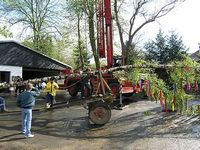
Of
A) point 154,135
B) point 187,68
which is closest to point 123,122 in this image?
point 154,135

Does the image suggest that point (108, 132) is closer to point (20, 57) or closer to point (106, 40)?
point (106, 40)

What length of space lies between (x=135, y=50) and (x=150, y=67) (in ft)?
80.2

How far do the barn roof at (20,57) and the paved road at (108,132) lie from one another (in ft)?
53.7

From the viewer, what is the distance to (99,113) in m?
13.2

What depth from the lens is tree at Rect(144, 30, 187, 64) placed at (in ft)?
103

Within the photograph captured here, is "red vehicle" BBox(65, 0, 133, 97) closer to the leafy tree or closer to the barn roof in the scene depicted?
the barn roof

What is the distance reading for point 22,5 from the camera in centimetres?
5172

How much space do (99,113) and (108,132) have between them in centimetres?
141

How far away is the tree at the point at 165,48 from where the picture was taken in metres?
31.5

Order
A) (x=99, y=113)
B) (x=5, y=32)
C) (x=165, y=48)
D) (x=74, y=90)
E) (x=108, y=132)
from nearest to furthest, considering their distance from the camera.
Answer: (x=108, y=132) < (x=99, y=113) < (x=74, y=90) < (x=165, y=48) < (x=5, y=32)

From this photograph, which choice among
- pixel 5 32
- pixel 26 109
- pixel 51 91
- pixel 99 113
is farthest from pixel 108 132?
pixel 5 32

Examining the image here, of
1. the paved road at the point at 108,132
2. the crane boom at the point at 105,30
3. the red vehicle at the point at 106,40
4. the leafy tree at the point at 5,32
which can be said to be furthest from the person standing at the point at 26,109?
the leafy tree at the point at 5,32

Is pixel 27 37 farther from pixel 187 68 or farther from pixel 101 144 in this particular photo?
pixel 101 144

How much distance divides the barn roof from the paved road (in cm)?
1635
